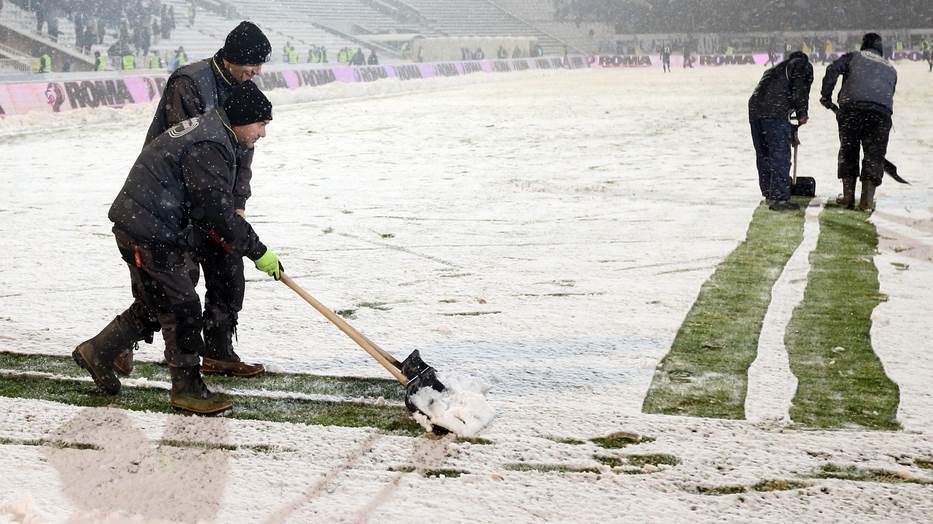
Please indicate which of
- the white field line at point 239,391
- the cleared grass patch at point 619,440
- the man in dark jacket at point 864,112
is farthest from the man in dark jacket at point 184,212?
the man in dark jacket at point 864,112

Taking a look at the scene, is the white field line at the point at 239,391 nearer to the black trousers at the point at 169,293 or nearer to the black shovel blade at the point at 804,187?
the black trousers at the point at 169,293

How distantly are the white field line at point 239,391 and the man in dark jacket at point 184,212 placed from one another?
0.34 meters

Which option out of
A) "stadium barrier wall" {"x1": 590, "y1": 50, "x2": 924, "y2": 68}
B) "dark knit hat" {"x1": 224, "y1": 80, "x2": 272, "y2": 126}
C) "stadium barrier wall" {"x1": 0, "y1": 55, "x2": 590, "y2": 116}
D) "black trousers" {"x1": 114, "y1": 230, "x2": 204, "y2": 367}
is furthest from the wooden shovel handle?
"stadium barrier wall" {"x1": 590, "y1": 50, "x2": 924, "y2": 68}

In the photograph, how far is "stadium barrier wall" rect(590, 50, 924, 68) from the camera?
167ft

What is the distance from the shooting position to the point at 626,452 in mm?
3627

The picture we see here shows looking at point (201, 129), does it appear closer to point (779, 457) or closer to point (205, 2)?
point (779, 457)

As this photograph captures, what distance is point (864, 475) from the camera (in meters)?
3.40

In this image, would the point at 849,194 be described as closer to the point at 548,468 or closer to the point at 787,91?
the point at 787,91

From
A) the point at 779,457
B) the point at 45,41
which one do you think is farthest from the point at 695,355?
the point at 45,41

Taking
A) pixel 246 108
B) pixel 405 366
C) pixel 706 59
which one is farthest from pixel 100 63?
pixel 706 59

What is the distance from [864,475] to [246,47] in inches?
119

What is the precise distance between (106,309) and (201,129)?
7.80ft

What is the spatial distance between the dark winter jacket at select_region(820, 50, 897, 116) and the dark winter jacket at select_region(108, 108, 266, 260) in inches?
258

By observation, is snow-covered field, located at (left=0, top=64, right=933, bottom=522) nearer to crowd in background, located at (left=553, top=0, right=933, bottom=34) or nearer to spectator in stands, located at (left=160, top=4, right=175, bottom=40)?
spectator in stands, located at (left=160, top=4, right=175, bottom=40)
